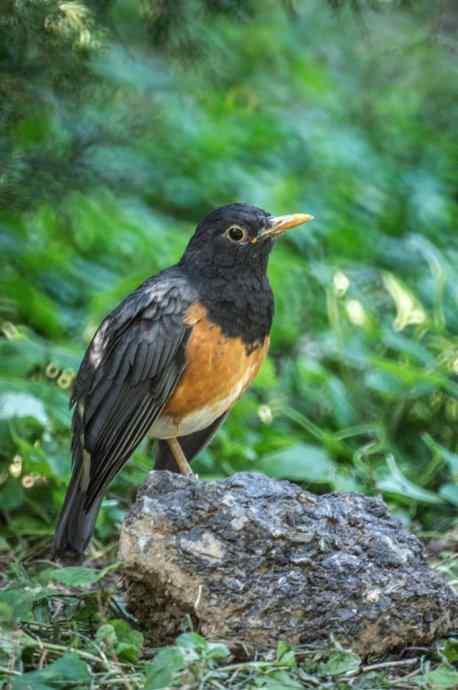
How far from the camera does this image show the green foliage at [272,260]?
4527mm

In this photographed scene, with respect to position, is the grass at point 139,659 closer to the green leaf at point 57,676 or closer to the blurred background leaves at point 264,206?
the green leaf at point 57,676

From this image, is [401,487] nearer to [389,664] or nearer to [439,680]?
[389,664]

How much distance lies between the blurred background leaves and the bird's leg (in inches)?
25.9

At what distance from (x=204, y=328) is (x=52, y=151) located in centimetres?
194

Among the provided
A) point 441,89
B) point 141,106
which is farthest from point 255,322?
point 441,89

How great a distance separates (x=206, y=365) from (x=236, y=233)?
680mm

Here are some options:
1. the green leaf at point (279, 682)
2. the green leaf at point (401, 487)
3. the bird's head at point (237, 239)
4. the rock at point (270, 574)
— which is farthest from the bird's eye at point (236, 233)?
the green leaf at point (279, 682)

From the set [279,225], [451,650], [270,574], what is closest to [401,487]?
[279,225]

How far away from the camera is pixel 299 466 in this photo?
6.33 m

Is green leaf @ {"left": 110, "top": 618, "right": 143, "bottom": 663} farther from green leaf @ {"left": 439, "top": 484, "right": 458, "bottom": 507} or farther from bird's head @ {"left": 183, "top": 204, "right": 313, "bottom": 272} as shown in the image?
green leaf @ {"left": 439, "top": 484, "right": 458, "bottom": 507}

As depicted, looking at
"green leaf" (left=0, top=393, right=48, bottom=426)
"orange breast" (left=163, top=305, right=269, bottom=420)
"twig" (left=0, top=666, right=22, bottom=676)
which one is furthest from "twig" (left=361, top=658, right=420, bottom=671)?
"green leaf" (left=0, top=393, right=48, bottom=426)

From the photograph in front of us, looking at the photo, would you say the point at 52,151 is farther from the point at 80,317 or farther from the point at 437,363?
the point at 437,363

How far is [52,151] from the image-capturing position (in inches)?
259

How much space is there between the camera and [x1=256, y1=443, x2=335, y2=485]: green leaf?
6258mm
